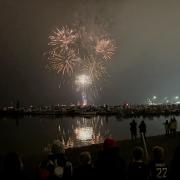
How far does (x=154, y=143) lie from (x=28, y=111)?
139 m

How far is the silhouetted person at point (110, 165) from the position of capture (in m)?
5.94

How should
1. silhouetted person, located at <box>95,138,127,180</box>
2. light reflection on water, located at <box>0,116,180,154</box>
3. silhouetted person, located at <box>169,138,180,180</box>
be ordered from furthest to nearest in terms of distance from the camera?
1. light reflection on water, located at <box>0,116,180,154</box>
2. silhouetted person, located at <box>95,138,127,180</box>
3. silhouetted person, located at <box>169,138,180,180</box>

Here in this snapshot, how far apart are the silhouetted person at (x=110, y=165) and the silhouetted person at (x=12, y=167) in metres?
1.28

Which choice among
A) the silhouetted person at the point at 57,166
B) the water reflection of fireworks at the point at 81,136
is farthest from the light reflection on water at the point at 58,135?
the silhouetted person at the point at 57,166

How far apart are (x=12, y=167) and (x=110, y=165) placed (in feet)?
5.19

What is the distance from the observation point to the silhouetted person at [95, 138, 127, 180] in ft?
19.5

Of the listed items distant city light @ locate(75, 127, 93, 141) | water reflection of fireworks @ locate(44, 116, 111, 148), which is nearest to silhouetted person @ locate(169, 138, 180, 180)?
water reflection of fireworks @ locate(44, 116, 111, 148)

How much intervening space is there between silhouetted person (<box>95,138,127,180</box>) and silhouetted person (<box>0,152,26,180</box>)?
128 cm

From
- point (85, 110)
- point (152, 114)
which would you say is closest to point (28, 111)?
point (85, 110)

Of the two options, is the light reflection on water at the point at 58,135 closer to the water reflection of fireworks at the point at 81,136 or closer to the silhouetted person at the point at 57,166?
the water reflection of fireworks at the point at 81,136

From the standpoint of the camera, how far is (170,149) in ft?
54.2

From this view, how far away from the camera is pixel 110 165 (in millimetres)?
5945

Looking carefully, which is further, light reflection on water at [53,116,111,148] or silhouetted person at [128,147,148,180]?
light reflection on water at [53,116,111,148]

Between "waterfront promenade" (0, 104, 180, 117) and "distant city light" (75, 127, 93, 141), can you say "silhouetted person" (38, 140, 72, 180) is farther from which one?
"waterfront promenade" (0, 104, 180, 117)
